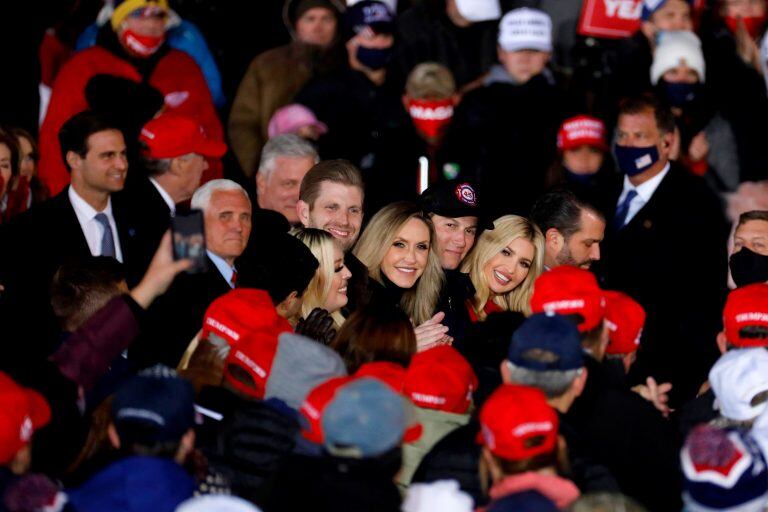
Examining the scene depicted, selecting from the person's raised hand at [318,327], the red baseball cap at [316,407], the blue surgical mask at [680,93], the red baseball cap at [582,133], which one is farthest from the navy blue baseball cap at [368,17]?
the red baseball cap at [316,407]

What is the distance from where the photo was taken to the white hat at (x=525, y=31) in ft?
33.0

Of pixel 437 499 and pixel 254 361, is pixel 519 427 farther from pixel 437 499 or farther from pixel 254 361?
pixel 254 361

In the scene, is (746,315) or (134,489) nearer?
(134,489)

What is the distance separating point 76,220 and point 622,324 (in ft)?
9.98

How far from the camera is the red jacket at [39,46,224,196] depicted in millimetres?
9055

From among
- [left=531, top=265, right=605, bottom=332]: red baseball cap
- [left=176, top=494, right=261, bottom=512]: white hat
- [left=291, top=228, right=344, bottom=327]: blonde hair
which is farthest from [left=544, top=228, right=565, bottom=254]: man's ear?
[left=176, top=494, right=261, bottom=512]: white hat

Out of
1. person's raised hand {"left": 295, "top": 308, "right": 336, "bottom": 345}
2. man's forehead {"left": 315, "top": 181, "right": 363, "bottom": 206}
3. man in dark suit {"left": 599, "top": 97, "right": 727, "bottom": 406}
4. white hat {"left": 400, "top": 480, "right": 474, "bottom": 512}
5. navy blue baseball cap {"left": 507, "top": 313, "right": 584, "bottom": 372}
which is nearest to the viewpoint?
white hat {"left": 400, "top": 480, "right": 474, "bottom": 512}

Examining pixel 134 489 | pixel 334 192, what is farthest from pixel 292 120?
pixel 134 489

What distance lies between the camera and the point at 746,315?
660 centimetres

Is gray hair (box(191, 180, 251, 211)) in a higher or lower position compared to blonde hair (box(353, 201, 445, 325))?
higher

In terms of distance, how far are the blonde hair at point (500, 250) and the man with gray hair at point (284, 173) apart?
4.72 ft

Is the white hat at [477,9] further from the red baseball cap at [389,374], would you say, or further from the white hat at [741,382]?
the red baseball cap at [389,374]

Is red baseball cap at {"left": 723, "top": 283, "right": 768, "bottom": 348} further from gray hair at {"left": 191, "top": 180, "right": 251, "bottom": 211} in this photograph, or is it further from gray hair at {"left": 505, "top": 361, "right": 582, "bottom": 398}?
gray hair at {"left": 191, "top": 180, "right": 251, "bottom": 211}

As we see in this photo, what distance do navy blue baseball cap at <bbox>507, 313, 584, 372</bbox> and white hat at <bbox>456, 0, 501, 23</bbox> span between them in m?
5.25
